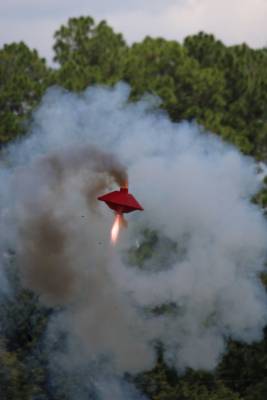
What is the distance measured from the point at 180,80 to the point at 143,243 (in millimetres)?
28615

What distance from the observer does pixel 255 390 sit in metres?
42.8

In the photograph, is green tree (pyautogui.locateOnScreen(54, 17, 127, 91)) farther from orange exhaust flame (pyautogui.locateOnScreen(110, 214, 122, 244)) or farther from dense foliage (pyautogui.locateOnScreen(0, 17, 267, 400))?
orange exhaust flame (pyautogui.locateOnScreen(110, 214, 122, 244))

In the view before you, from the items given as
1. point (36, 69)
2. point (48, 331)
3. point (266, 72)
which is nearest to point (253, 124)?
point (266, 72)

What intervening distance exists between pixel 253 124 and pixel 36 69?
11.2 meters

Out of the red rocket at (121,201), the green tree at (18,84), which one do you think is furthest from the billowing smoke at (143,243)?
the green tree at (18,84)

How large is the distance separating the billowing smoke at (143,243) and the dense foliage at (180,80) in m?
5.30

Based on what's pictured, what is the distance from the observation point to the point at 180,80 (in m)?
63.7

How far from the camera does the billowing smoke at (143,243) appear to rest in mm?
35594

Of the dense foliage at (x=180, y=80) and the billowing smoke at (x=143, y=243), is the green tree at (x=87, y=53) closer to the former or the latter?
the dense foliage at (x=180, y=80)

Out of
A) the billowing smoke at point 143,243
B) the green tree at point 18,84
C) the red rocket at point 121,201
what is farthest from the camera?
the green tree at point 18,84

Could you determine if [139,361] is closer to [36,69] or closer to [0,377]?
[0,377]

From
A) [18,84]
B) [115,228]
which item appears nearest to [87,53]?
[18,84]

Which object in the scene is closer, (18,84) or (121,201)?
(121,201)

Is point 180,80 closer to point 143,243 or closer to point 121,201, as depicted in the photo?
point 143,243
